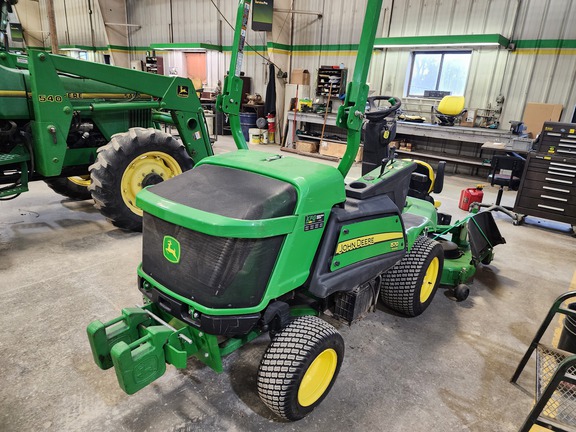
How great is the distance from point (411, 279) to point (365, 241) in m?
0.62

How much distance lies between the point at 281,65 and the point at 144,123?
6.41 metres

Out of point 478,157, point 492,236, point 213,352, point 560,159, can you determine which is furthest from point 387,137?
point 478,157

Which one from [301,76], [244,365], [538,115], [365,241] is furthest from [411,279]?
[301,76]

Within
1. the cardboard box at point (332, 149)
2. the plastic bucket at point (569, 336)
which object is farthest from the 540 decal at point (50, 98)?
the cardboard box at point (332, 149)

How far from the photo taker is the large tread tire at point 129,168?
11.6 ft

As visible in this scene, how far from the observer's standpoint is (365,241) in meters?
2.03

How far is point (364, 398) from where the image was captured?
1.92 m

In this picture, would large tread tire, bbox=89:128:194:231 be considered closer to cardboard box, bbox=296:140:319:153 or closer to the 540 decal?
the 540 decal

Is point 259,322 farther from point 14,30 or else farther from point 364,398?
point 14,30

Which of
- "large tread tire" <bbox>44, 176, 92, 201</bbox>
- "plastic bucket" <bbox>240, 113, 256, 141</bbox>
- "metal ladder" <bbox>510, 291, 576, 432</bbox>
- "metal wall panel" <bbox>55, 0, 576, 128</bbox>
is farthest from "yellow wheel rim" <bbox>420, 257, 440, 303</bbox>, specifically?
"plastic bucket" <bbox>240, 113, 256, 141</bbox>

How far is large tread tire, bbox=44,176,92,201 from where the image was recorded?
15.0 feet

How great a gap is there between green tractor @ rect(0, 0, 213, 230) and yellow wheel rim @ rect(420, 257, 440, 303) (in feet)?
8.84

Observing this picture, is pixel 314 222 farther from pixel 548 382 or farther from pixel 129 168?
pixel 129 168

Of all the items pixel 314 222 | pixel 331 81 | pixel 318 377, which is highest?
pixel 331 81
